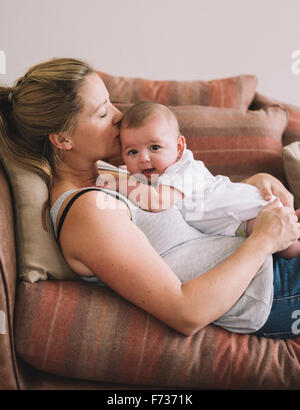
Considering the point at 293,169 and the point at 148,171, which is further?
the point at 293,169

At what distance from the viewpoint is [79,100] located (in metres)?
1.13

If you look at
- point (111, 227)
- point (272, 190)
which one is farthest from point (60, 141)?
point (272, 190)

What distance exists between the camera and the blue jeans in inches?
40.8

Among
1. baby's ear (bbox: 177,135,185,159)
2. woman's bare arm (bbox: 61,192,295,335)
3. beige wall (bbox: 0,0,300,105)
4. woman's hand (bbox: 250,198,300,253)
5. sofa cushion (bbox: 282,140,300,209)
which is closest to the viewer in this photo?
woman's bare arm (bbox: 61,192,295,335)

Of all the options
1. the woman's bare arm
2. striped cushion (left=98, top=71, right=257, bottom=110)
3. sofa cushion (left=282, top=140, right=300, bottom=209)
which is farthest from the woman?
striped cushion (left=98, top=71, right=257, bottom=110)

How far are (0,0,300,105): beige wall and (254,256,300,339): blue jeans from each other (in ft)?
4.96

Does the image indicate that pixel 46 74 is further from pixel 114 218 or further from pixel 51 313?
pixel 51 313

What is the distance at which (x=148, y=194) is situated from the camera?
1.10 meters

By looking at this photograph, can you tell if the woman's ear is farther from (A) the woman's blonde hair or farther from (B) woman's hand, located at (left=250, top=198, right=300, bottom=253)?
(B) woman's hand, located at (left=250, top=198, right=300, bottom=253)

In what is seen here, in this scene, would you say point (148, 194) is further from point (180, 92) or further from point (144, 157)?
point (180, 92)

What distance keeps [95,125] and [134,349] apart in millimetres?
657

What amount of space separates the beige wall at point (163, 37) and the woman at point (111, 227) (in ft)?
3.43

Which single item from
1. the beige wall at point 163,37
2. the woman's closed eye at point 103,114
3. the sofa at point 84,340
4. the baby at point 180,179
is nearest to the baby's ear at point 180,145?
the baby at point 180,179

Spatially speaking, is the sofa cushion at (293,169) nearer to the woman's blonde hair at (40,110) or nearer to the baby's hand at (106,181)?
the baby's hand at (106,181)
